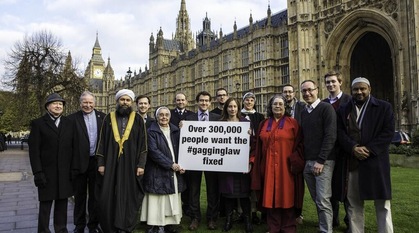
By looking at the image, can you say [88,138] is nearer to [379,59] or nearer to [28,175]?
[28,175]

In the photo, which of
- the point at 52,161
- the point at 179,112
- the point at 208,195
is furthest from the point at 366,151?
the point at 52,161

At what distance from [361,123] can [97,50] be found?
13432 cm

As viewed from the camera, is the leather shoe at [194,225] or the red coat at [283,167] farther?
the leather shoe at [194,225]

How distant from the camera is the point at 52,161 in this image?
5.46 metres

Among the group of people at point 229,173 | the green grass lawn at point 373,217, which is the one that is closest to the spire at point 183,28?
the green grass lawn at point 373,217

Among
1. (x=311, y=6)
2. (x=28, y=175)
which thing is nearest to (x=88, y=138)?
(x=28, y=175)

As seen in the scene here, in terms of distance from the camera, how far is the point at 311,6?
28141mm

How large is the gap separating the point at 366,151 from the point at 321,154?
616mm

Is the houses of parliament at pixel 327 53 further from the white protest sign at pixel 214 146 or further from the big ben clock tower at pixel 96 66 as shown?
the big ben clock tower at pixel 96 66

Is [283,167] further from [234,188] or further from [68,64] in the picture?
[68,64]

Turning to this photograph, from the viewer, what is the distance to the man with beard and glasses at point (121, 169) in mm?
5496

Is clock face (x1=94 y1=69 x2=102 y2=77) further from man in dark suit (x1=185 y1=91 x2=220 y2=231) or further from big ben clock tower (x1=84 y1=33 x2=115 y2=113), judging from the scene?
man in dark suit (x1=185 y1=91 x2=220 y2=231)

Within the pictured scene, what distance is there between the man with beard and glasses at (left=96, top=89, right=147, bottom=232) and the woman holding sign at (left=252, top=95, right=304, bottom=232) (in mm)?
2082

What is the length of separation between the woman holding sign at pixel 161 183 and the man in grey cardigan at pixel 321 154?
2238 millimetres
